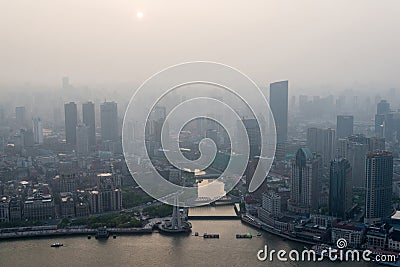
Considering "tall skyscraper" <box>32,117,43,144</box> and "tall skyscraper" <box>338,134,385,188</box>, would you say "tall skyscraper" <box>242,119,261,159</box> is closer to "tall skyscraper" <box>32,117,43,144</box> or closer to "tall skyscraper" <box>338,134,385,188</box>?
"tall skyscraper" <box>338,134,385,188</box>

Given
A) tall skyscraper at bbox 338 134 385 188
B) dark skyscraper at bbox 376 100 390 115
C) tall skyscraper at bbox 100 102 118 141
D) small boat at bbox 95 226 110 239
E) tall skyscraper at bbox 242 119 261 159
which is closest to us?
tall skyscraper at bbox 242 119 261 159

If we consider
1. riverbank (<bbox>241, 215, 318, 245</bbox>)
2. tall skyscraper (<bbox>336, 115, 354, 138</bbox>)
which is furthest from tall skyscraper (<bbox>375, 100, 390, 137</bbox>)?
riverbank (<bbox>241, 215, 318, 245</bbox>)

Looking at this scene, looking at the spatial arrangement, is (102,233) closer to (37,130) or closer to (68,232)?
(68,232)

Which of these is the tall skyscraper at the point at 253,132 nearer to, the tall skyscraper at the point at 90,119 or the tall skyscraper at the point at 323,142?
the tall skyscraper at the point at 323,142

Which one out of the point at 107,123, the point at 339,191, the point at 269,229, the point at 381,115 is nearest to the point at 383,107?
the point at 381,115

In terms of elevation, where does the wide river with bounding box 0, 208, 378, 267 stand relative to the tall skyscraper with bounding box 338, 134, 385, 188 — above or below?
below

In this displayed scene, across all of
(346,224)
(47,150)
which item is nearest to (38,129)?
(47,150)

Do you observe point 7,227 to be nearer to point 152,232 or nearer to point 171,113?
point 152,232
